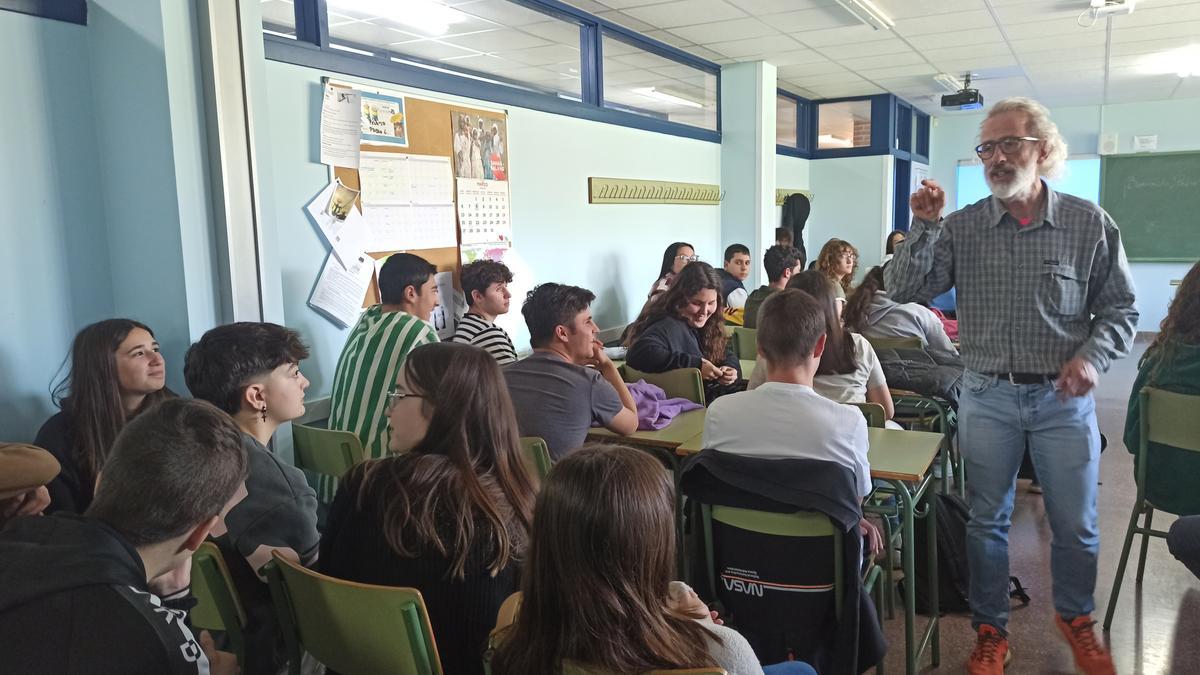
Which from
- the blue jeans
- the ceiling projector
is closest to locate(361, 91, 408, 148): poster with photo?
the blue jeans

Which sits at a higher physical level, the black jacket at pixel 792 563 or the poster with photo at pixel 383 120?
the poster with photo at pixel 383 120

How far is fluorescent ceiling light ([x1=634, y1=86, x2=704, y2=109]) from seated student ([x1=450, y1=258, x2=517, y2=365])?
4236 mm

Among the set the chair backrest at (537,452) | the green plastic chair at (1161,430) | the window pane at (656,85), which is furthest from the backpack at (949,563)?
the window pane at (656,85)

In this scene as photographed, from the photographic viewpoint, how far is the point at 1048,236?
2189 millimetres

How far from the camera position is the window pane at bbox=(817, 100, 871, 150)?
354 inches

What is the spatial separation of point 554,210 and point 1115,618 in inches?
129

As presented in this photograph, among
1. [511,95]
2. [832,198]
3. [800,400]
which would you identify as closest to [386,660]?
[800,400]

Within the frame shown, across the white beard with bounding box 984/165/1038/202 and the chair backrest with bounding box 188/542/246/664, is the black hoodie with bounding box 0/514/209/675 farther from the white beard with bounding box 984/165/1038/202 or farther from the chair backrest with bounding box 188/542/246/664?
the white beard with bounding box 984/165/1038/202

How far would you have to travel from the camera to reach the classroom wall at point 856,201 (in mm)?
8898

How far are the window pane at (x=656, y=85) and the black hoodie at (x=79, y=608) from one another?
494 centimetres

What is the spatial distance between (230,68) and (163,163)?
373mm

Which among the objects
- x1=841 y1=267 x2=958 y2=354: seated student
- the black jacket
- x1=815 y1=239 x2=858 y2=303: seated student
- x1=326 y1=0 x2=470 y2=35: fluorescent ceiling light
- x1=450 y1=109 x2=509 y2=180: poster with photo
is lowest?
the black jacket

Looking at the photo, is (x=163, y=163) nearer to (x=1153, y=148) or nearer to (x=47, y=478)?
(x=47, y=478)

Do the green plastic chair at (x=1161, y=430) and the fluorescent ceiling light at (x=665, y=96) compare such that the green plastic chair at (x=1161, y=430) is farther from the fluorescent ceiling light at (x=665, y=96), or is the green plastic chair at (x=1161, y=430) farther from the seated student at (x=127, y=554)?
the fluorescent ceiling light at (x=665, y=96)
